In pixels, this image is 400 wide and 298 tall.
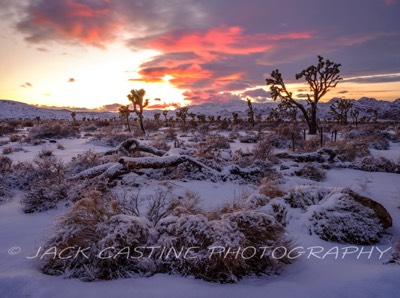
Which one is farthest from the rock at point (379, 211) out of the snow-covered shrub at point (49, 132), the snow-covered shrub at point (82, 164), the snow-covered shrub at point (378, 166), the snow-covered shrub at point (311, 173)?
the snow-covered shrub at point (49, 132)

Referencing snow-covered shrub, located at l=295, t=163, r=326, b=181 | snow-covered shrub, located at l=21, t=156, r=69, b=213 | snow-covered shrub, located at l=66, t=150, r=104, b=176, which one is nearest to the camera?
snow-covered shrub, located at l=21, t=156, r=69, b=213

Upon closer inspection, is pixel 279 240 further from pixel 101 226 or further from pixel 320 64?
pixel 320 64

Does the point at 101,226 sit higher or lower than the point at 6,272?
higher

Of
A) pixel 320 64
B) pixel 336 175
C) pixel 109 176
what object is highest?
pixel 320 64

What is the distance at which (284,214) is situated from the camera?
19.0ft

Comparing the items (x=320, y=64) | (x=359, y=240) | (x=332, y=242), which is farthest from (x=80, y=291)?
(x=320, y=64)

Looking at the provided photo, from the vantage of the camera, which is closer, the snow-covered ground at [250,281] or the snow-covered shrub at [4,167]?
the snow-covered ground at [250,281]

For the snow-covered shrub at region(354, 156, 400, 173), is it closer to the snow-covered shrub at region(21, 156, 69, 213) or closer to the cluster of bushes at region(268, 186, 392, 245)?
the cluster of bushes at region(268, 186, 392, 245)

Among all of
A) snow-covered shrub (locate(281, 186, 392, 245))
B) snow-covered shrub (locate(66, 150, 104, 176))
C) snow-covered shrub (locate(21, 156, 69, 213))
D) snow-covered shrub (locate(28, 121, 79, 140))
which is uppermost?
snow-covered shrub (locate(28, 121, 79, 140))

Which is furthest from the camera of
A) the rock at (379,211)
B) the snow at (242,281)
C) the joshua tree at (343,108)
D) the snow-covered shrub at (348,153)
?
the joshua tree at (343,108)

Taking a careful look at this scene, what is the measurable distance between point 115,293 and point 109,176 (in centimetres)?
455

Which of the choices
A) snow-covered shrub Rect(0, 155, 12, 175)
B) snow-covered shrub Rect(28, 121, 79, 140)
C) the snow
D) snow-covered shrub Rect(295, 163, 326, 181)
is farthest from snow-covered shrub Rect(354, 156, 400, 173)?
snow-covered shrub Rect(28, 121, 79, 140)

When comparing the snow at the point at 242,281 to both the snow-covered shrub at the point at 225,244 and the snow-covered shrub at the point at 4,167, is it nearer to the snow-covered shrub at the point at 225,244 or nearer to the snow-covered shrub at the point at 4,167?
the snow-covered shrub at the point at 225,244

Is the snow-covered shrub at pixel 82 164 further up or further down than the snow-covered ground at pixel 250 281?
further up
